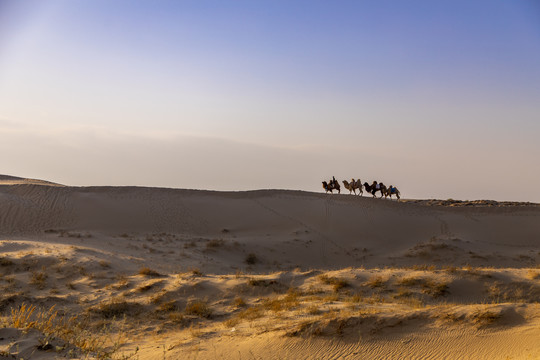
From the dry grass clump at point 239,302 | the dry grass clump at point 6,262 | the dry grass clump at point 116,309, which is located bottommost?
the dry grass clump at point 116,309

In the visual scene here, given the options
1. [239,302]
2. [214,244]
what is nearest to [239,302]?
[239,302]

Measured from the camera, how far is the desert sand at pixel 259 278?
7227 mm

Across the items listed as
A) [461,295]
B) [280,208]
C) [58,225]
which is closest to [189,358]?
[461,295]

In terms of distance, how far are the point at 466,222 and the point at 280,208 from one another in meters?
13.2

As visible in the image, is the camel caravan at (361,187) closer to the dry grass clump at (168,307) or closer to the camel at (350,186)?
the camel at (350,186)

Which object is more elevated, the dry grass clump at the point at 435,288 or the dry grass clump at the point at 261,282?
the dry grass clump at the point at 435,288

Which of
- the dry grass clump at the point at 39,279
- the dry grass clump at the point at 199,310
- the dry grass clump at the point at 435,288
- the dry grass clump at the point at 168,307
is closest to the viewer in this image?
the dry grass clump at the point at 199,310

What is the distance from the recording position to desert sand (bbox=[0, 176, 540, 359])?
7227 mm

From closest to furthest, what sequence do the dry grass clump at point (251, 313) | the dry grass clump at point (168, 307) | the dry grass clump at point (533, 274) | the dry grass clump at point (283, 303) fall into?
the dry grass clump at point (251, 313) < the dry grass clump at point (283, 303) < the dry grass clump at point (168, 307) < the dry grass clump at point (533, 274)

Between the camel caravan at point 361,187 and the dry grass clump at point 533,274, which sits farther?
the camel caravan at point 361,187

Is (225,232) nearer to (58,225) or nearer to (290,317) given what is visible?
(58,225)

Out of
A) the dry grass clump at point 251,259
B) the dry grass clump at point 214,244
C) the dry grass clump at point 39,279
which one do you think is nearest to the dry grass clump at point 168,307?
the dry grass clump at point 39,279

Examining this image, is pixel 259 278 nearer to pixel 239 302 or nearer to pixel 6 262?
pixel 239 302

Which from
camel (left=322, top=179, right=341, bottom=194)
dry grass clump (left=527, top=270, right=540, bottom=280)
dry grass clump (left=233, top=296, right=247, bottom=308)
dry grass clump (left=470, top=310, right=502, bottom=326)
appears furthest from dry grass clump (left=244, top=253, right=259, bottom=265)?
camel (left=322, top=179, right=341, bottom=194)
